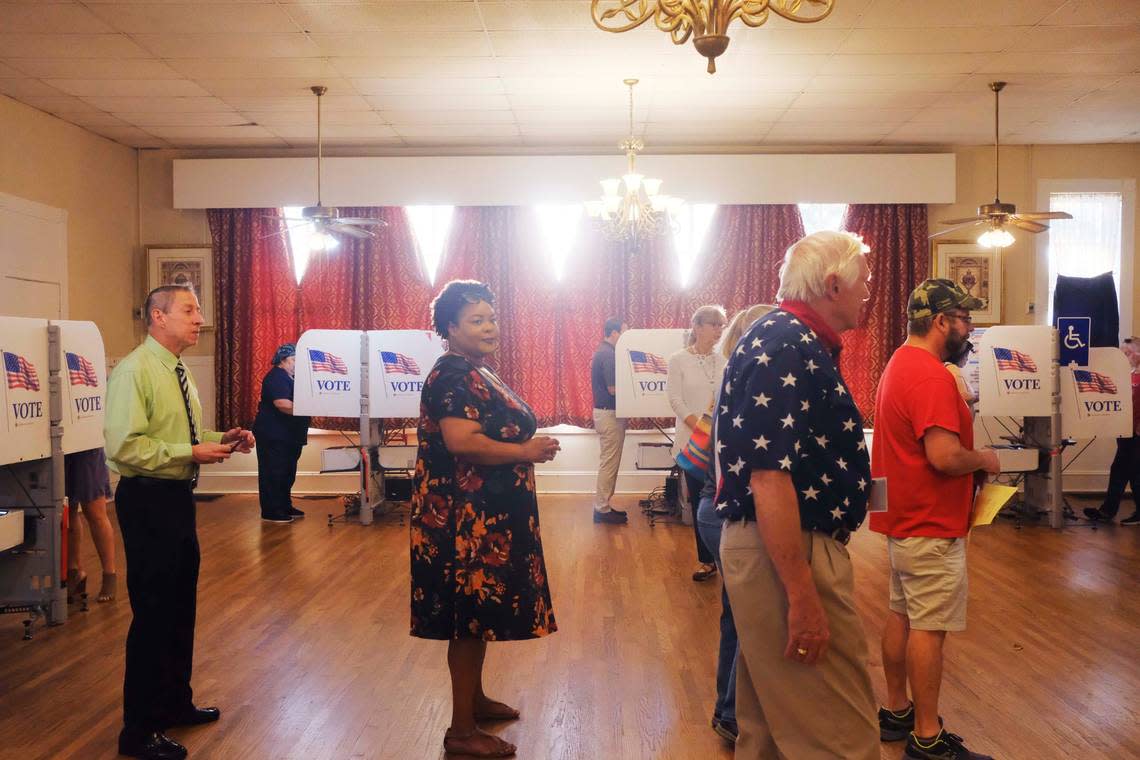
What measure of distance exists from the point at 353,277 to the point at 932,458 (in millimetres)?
7076

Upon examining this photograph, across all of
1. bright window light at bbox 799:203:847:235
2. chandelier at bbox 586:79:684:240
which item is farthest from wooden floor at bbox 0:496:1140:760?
bright window light at bbox 799:203:847:235

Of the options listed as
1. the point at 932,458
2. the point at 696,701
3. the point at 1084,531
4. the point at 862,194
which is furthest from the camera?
the point at 862,194

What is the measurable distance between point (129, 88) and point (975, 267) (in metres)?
7.39

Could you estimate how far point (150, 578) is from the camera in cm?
298

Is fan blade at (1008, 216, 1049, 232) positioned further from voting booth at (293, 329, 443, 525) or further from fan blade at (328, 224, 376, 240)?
fan blade at (328, 224, 376, 240)

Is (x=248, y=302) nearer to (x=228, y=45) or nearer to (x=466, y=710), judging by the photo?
(x=228, y=45)

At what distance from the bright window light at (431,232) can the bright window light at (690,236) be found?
2.23 m

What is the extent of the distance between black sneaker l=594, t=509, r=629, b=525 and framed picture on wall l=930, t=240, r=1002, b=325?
3.94 metres

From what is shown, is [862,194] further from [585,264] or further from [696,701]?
[696,701]

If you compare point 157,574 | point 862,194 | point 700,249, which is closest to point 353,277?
point 700,249

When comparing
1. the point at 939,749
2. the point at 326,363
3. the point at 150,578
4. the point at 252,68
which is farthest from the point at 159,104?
the point at 939,749

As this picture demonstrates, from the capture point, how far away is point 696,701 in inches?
136

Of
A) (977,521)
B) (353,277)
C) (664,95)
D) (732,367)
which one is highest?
(664,95)

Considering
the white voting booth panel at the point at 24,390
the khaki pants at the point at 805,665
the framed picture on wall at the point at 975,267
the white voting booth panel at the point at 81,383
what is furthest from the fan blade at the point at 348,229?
the khaki pants at the point at 805,665
